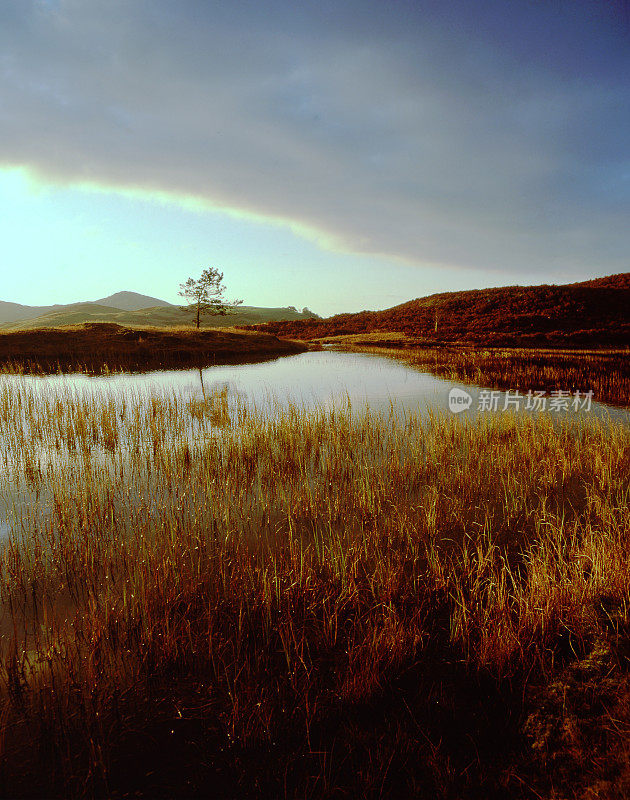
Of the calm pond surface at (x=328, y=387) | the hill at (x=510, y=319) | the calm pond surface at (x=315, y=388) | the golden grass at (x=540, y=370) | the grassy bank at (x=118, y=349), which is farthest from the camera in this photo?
the hill at (x=510, y=319)

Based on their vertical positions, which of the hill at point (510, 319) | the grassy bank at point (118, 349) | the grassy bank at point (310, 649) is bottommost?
the grassy bank at point (310, 649)

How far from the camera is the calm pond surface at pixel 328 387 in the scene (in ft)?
46.6

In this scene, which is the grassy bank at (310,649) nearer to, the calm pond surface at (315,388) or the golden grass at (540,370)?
the calm pond surface at (315,388)

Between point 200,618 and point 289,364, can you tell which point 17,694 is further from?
point 289,364

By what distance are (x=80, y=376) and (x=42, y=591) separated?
22307 millimetres

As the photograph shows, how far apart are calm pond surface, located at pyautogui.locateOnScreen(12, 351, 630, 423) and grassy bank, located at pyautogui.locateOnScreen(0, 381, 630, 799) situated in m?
6.25

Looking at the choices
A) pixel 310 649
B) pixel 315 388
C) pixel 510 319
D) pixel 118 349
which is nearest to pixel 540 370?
pixel 315 388

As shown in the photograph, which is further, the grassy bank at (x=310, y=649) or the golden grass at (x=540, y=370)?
the golden grass at (x=540, y=370)

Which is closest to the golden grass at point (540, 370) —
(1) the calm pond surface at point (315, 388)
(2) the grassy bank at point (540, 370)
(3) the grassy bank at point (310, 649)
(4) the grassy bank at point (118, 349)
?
(2) the grassy bank at point (540, 370)

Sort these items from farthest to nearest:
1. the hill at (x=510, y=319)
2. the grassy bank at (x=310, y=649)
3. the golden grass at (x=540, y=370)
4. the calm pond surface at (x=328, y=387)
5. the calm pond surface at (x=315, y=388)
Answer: the hill at (x=510, y=319)
the golden grass at (x=540, y=370)
the calm pond surface at (x=328, y=387)
the calm pond surface at (x=315, y=388)
the grassy bank at (x=310, y=649)

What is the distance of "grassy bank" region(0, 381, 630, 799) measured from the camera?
2.35 meters

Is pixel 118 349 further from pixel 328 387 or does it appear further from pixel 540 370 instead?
pixel 540 370

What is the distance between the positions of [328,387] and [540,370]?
12.2 meters

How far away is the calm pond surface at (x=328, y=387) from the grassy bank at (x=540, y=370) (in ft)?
5.96
